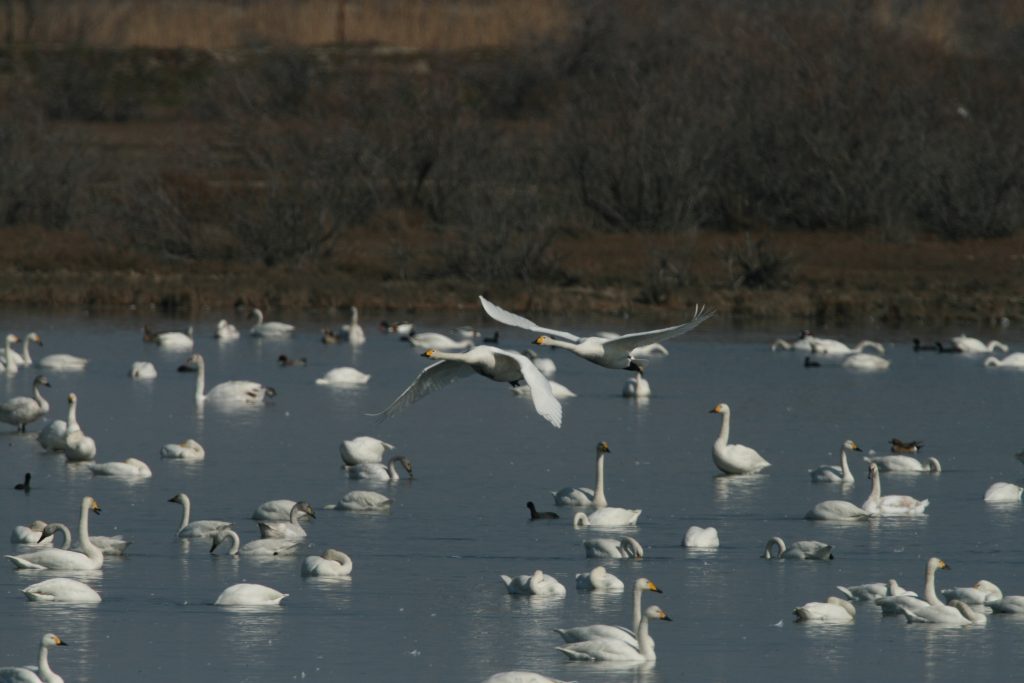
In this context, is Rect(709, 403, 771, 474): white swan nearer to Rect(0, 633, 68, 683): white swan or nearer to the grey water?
the grey water

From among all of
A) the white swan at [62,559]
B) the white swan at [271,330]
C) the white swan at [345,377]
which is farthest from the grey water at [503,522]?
the white swan at [271,330]

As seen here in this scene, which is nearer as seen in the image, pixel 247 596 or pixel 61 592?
pixel 247 596

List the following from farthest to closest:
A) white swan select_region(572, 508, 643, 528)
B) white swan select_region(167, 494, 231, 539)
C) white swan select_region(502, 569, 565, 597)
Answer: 1. white swan select_region(572, 508, 643, 528)
2. white swan select_region(167, 494, 231, 539)
3. white swan select_region(502, 569, 565, 597)

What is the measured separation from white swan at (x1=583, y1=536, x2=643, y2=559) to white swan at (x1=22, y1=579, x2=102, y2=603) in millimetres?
3879

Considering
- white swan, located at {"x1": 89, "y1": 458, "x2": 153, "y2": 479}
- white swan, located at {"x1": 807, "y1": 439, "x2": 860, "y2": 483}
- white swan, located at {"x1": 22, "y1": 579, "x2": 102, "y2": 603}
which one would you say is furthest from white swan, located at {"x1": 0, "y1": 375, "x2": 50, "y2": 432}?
white swan, located at {"x1": 22, "y1": 579, "x2": 102, "y2": 603}

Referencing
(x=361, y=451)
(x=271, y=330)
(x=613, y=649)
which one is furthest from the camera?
(x=271, y=330)

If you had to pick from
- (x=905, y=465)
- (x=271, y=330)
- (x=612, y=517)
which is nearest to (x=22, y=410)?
(x=612, y=517)

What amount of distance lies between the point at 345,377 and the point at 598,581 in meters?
13.2

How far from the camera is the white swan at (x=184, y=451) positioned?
67.2ft

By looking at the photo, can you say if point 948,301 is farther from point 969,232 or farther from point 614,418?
point 614,418

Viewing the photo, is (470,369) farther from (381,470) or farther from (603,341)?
(381,470)

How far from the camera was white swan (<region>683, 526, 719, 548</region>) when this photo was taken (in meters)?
16.0

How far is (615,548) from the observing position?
15773 mm

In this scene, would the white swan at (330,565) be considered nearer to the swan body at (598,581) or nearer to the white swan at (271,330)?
the swan body at (598,581)
